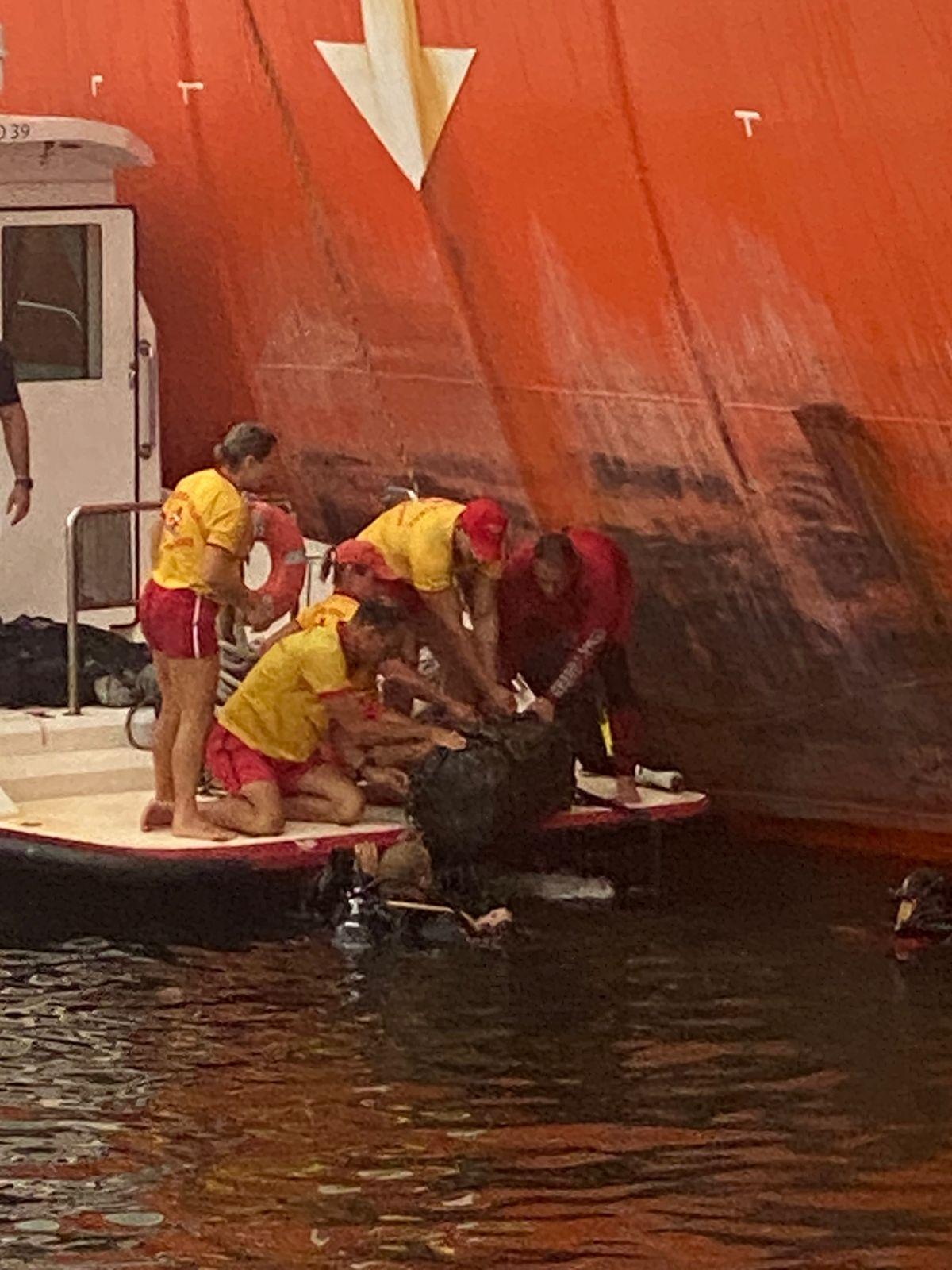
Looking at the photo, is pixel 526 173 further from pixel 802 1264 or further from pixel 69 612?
pixel 802 1264

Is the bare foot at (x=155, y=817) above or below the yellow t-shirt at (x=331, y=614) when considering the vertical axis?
below

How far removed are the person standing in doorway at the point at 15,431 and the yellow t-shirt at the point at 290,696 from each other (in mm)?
1721

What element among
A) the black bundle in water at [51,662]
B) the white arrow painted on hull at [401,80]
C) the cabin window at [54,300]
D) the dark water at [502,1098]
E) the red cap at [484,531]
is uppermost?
the white arrow painted on hull at [401,80]

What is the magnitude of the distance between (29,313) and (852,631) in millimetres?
3606

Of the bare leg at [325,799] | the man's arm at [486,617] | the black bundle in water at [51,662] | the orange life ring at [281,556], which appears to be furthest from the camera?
the black bundle in water at [51,662]

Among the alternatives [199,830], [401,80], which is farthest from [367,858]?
[401,80]

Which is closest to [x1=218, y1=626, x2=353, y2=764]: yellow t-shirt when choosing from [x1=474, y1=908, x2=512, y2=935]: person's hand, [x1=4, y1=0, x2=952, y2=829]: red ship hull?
[x1=474, y1=908, x2=512, y2=935]: person's hand

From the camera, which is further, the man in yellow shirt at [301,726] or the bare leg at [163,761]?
the bare leg at [163,761]

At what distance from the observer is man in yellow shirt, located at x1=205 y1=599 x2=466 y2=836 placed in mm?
10086

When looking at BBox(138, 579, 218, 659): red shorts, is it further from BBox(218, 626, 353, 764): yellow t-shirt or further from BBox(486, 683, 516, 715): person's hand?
BBox(486, 683, 516, 715): person's hand

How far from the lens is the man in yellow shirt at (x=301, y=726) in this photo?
33.1ft

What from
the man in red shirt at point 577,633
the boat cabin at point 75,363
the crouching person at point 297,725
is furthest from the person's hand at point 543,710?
the boat cabin at point 75,363

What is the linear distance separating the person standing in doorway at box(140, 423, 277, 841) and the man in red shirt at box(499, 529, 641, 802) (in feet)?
3.57

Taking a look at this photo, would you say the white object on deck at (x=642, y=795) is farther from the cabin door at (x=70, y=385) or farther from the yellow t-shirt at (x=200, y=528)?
the cabin door at (x=70, y=385)
